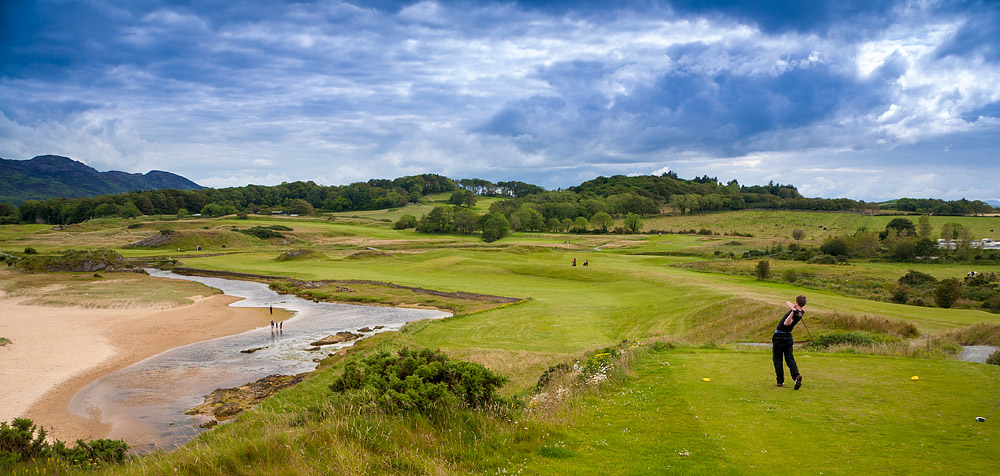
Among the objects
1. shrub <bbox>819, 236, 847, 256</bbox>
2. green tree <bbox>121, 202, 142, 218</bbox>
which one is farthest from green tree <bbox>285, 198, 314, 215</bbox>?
shrub <bbox>819, 236, 847, 256</bbox>

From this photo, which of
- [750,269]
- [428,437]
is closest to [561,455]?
[428,437]

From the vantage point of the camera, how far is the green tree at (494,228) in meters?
115

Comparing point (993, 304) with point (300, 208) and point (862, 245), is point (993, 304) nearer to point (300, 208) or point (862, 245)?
point (862, 245)

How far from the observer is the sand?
59.5ft

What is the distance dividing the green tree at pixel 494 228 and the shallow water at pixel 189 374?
77.0 m

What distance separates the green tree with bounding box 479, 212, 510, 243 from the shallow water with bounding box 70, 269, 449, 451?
76957mm

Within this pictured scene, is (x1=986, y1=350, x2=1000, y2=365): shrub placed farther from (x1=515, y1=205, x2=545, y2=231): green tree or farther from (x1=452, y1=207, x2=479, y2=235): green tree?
(x1=515, y1=205, x2=545, y2=231): green tree

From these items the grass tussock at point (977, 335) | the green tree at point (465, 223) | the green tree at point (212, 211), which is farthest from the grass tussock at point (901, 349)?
the green tree at point (212, 211)

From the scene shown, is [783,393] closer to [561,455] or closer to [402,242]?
[561,455]

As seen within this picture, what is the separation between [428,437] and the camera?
8.18m

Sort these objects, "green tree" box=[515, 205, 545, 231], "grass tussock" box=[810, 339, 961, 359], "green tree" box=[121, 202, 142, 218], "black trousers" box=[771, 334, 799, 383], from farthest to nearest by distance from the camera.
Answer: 1. "green tree" box=[121, 202, 142, 218]
2. "green tree" box=[515, 205, 545, 231]
3. "grass tussock" box=[810, 339, 961, 359]
4. "black trousers" box=[771, 334, 799, 383]

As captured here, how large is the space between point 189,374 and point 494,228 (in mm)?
94879

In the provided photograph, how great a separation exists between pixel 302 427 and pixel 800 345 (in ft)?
58.1

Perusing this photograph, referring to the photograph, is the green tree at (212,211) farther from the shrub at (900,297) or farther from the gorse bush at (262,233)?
the shrub at (900,297)
